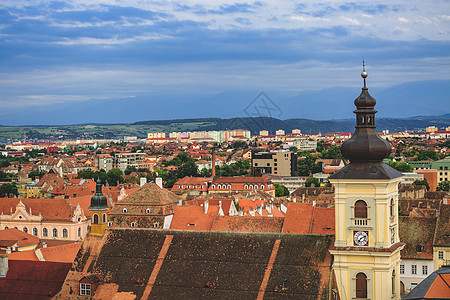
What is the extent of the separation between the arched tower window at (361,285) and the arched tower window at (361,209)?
3213 millimetres

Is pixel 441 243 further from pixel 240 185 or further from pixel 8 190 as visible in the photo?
pixel 8 190

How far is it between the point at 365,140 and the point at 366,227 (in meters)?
4.92

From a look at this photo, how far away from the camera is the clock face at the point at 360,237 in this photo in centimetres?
4322

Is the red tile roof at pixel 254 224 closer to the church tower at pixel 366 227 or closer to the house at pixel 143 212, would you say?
the house at pixel 143 212

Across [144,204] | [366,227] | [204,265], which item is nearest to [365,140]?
[366,227]

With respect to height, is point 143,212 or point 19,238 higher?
point 143,212

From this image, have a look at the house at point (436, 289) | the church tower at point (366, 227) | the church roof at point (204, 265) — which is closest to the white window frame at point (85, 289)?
the church roof at point (204, 265)

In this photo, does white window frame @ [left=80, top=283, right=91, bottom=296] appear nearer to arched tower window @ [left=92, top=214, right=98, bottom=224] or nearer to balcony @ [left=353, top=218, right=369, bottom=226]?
balcony @ [left=353, top=218, right=369, bottom=226]

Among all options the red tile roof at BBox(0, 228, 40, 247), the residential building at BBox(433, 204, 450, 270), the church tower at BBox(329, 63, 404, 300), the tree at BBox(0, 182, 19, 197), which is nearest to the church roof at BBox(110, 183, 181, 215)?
the red tile roof at BBox(0, 228, 40, 247)

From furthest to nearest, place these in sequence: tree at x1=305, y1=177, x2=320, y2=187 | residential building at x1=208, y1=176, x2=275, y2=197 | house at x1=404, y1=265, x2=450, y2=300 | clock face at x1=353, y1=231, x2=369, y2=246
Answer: tree at x1=305, y1=177, x2=320, y2=187
residential building at x1=208, y1=176, x2=275, y2=197
house at x1=404, y1=265, x2=450, y2=300
clock face at x1=353, y1=231, x2=369, y2=246

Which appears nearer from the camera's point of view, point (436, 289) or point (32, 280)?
point (436, 289)

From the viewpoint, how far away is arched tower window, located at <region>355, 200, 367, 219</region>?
43594 mm

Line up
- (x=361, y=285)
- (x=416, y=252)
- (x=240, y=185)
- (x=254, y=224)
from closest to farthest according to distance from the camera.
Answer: (x=361, y=285) < (x=416, y=252) < (x=254, y=224) < (x=240, y=185)

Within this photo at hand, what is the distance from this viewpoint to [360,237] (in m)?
43.3
